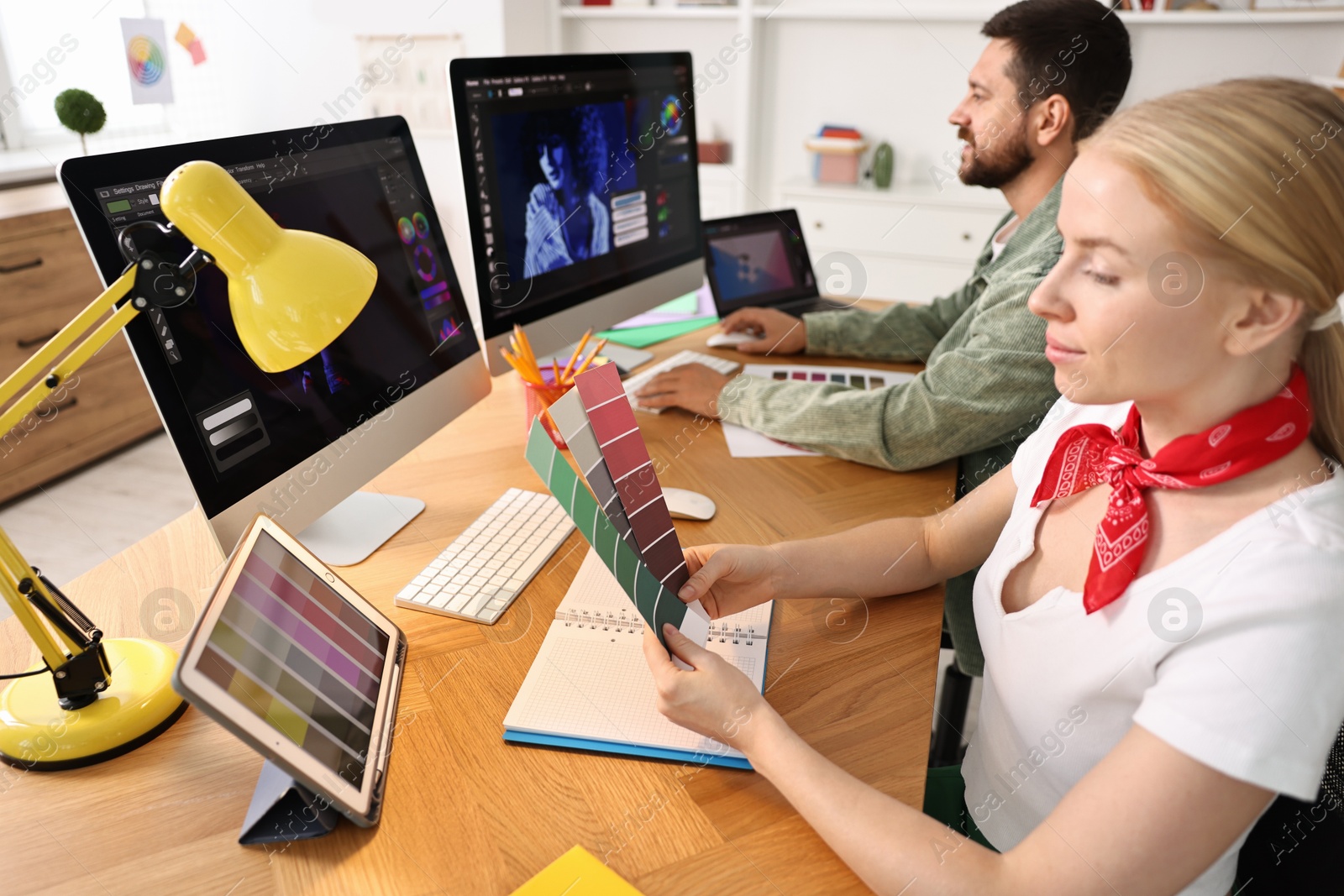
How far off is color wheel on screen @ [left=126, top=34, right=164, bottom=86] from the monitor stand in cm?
314

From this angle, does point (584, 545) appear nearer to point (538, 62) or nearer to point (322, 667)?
point (322, 667)

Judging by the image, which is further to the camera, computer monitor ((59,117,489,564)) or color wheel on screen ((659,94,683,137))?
color wheel on screen ((659,94,683,137))

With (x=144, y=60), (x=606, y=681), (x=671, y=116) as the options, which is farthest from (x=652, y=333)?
(x=144, y=60)

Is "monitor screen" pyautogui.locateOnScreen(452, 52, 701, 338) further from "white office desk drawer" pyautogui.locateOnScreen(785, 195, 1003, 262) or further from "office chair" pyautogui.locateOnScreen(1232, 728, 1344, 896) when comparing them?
"white office desk drawer" pyautogui.locateOnScreen(785, 195, 1003, 262)

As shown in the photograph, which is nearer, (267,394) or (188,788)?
(188,788)

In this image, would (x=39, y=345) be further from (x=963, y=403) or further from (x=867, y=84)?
(x=867, y=84)

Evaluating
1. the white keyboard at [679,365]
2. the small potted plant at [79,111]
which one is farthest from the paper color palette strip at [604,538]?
the small potted plant at [79,111]

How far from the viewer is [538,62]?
1380 millimetres

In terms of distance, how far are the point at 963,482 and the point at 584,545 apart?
69 centimetres

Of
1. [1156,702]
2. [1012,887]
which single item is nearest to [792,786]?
[1012,887]

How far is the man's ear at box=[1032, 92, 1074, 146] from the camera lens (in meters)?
1.49

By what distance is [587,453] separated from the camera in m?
0.72

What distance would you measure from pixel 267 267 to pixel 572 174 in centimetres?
88

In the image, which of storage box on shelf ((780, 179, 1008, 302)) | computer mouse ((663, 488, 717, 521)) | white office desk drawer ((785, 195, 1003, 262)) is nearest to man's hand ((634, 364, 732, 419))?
computer mouse ((663, 488, 717, 521))
